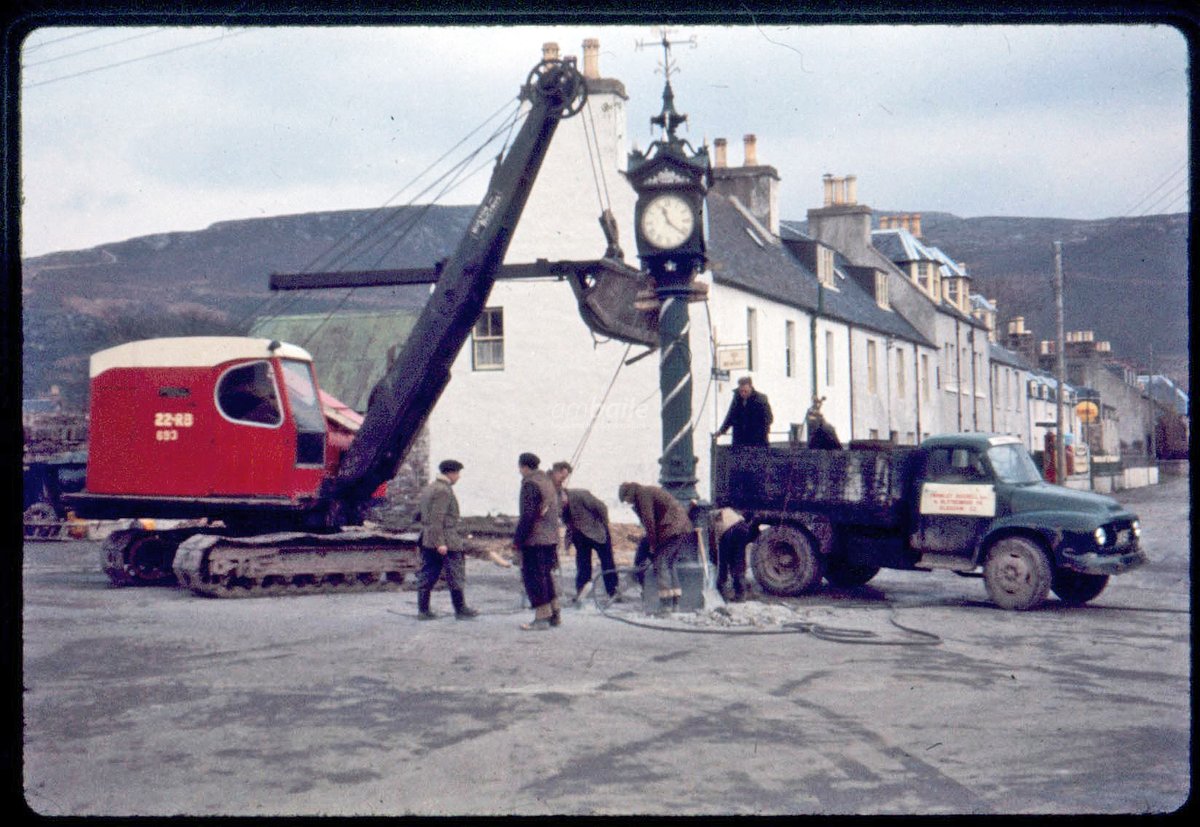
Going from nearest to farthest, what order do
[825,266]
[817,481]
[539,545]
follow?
[539,545]
[817,481]
[825,266]

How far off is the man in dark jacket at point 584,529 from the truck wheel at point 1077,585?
5497 mm

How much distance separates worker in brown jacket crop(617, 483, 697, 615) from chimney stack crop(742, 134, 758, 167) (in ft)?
83.1

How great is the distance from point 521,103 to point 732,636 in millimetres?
6932

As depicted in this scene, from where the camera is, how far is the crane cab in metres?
15.7

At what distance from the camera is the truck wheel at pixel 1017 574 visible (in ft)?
46.3

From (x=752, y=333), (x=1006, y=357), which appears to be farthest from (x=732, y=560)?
(x=1006, y=357)

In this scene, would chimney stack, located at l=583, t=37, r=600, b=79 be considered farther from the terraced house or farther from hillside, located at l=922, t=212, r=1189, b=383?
hillside, located at l=922, t=212, r=1189, b=383

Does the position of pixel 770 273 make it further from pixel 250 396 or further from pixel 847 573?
pixel 250 396

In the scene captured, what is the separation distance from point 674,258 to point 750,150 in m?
25.4

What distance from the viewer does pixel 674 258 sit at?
14062 mm

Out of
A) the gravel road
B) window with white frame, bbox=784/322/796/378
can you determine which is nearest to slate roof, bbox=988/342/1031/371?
window with white frame, bbox=784/322/796/378

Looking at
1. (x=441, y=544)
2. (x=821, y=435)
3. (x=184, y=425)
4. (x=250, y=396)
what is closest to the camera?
(x=441, y=544)

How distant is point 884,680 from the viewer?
9.80 meters
